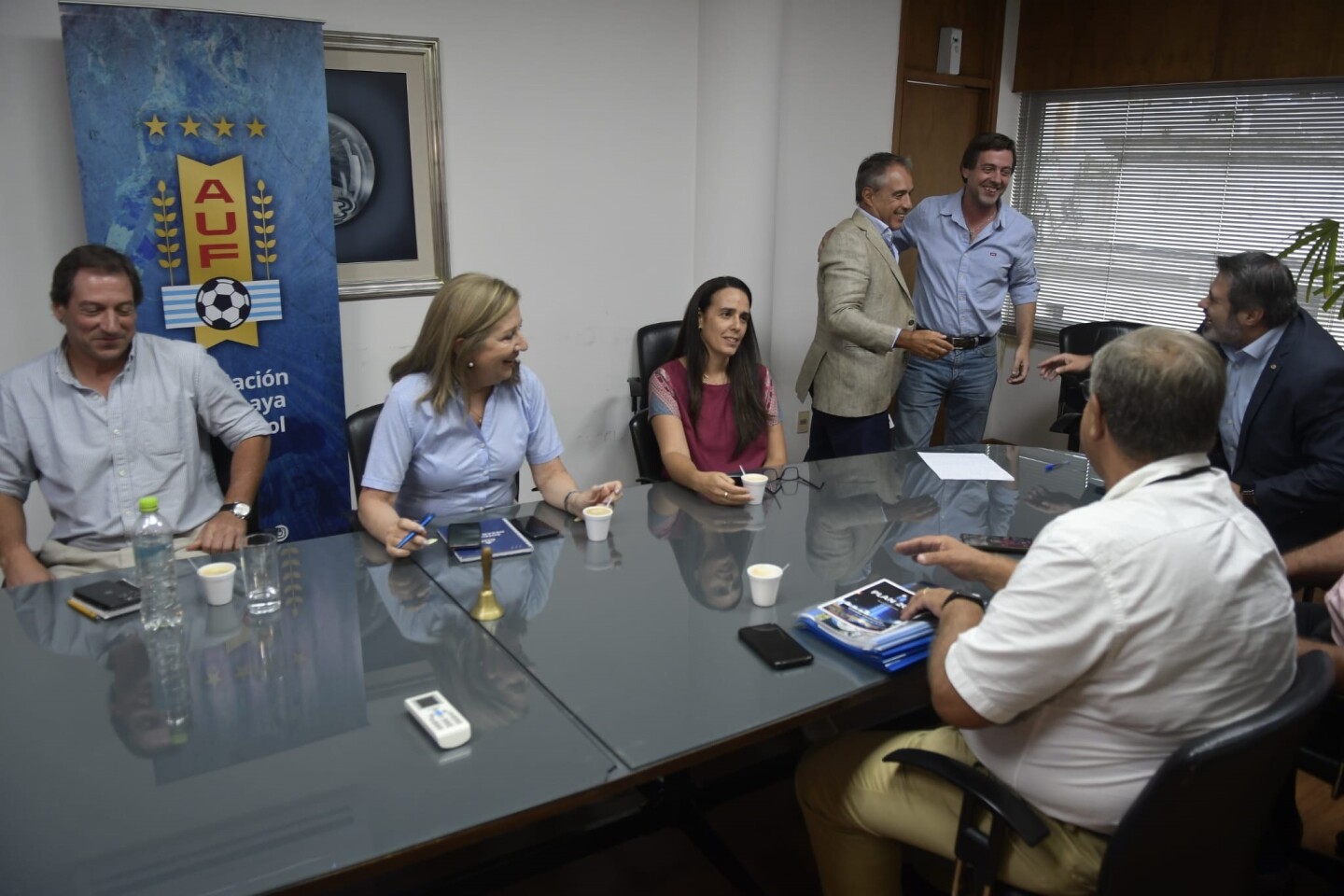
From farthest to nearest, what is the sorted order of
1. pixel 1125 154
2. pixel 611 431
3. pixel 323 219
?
pixel 1125 154 → pixel 611 431 → pixel 323 219

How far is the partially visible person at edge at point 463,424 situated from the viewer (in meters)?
2.49

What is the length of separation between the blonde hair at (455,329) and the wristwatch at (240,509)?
541mm

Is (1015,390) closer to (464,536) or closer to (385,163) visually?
(385,163)

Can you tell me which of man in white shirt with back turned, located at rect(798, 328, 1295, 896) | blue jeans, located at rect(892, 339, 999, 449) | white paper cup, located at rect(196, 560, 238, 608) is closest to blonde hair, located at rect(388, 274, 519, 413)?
white paper cup, located at rect(196, 560, 238, 608)

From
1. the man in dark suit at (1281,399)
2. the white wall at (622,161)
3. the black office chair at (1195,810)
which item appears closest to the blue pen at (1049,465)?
the man in dark suit at (1281,399)

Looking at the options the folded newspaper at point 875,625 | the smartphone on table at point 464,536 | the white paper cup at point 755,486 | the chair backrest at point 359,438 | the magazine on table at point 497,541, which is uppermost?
the chair backrest at point 359,438

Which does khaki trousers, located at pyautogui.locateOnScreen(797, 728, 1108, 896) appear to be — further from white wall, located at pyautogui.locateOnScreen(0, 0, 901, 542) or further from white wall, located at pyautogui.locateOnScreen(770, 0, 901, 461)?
white wall, located at pyautogui.locateOnScreen(770, 0, 901, 461)

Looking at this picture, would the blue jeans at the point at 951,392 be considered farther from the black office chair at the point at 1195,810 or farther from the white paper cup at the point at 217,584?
the white paper cup at the point at 217,584

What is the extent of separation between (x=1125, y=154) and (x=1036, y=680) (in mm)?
4630

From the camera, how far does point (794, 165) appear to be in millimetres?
4945

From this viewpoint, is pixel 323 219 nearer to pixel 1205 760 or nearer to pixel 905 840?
pixel 905 840

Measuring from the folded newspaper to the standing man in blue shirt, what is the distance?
224 cm

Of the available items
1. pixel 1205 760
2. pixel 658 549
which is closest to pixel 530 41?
pixel 658 549

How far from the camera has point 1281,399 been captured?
2.87 metres
